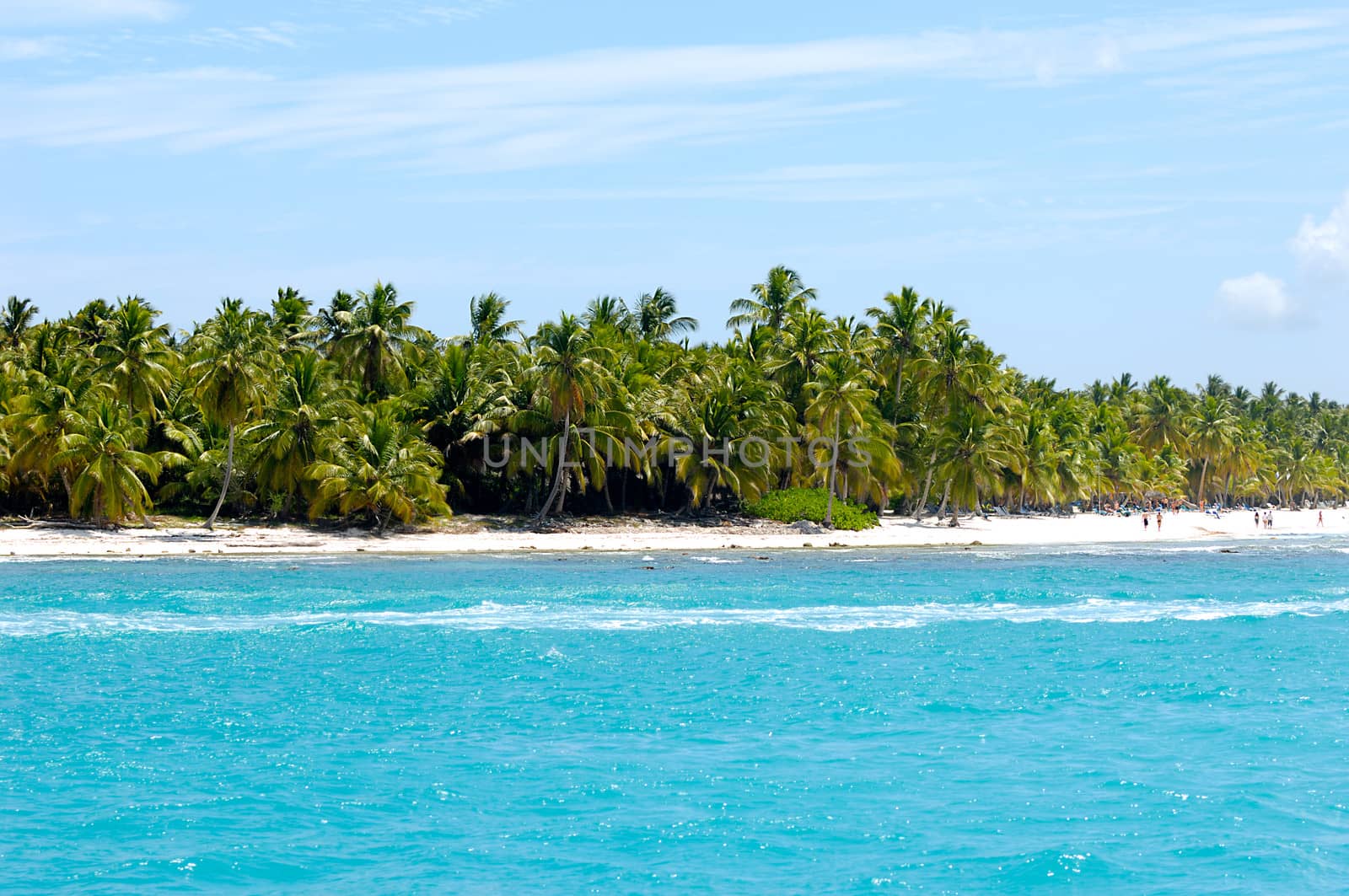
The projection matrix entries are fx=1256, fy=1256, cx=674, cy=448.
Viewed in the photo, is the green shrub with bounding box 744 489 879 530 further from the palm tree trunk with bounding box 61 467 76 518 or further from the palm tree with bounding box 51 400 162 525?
the palm tree trunk with bounding box 61 467 76 518

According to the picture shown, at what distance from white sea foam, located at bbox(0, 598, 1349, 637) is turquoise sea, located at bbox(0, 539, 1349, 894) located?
20 cm

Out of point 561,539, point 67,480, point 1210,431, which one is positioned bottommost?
point 561,539

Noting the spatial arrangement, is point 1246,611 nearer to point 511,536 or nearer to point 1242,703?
point 1242,703

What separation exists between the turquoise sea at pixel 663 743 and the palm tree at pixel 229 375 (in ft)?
49.8

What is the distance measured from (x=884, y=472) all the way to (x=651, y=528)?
47.8ft

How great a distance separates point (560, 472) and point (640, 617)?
26.0 m

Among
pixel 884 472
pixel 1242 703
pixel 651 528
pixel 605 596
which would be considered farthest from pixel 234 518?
pixel 1242 703

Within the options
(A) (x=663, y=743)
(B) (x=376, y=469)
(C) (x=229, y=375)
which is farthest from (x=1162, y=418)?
(A) (x=663, y=743)

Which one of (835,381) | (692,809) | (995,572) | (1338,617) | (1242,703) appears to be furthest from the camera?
(835,381)

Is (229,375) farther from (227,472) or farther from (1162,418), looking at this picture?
(1162,418)

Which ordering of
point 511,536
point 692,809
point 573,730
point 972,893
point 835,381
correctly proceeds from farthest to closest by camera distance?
1. point 835,381
2. point 511,536
3. point 573,730
4. point 692,809
5. point 972,893

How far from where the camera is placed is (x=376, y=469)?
179 ft

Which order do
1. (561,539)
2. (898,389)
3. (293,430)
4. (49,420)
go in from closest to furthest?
(49,420), (293,430), (561,539), (898,389)

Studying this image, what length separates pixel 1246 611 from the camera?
3744 cm
